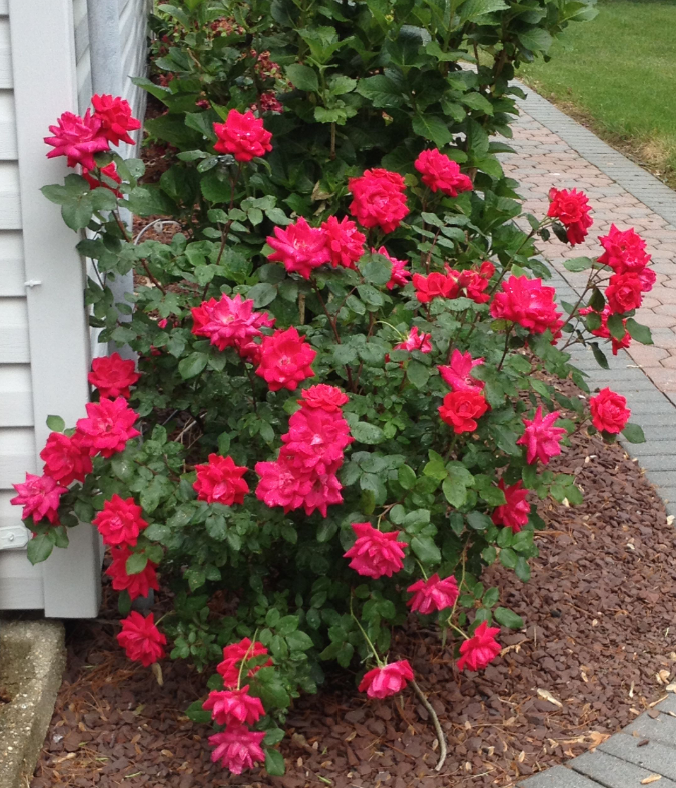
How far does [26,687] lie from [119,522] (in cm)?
63

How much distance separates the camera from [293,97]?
3.20 meters

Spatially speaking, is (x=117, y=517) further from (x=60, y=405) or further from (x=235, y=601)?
(x=235, y=601)

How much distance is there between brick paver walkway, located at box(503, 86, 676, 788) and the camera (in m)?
2.40

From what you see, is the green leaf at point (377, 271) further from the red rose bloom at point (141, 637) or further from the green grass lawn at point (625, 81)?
the green grass lawn at point (625, 81)

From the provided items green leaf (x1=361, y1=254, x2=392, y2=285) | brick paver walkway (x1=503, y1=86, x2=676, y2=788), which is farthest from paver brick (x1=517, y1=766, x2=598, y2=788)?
green leaf (x1=361, y1=254, x2=392, y2=285)

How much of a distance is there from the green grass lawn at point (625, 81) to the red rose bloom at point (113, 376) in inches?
213

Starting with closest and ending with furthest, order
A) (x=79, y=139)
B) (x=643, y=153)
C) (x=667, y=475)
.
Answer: (x=79, y=139) → (x=667, y=475) → (x=643, y=153)

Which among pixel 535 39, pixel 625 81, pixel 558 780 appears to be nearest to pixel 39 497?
pixel 558 780

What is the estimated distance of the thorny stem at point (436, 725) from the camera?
2.40 m

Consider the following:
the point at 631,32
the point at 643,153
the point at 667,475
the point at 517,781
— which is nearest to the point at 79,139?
the point at 517,781

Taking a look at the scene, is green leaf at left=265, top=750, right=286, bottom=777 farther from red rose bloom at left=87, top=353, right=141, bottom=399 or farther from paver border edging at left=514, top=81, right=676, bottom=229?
paver border edging at left=514, top=81, right=676, bottom=229

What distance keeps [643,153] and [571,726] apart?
698cm

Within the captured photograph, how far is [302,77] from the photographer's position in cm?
294

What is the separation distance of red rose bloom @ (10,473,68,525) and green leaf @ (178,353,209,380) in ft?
1.42
